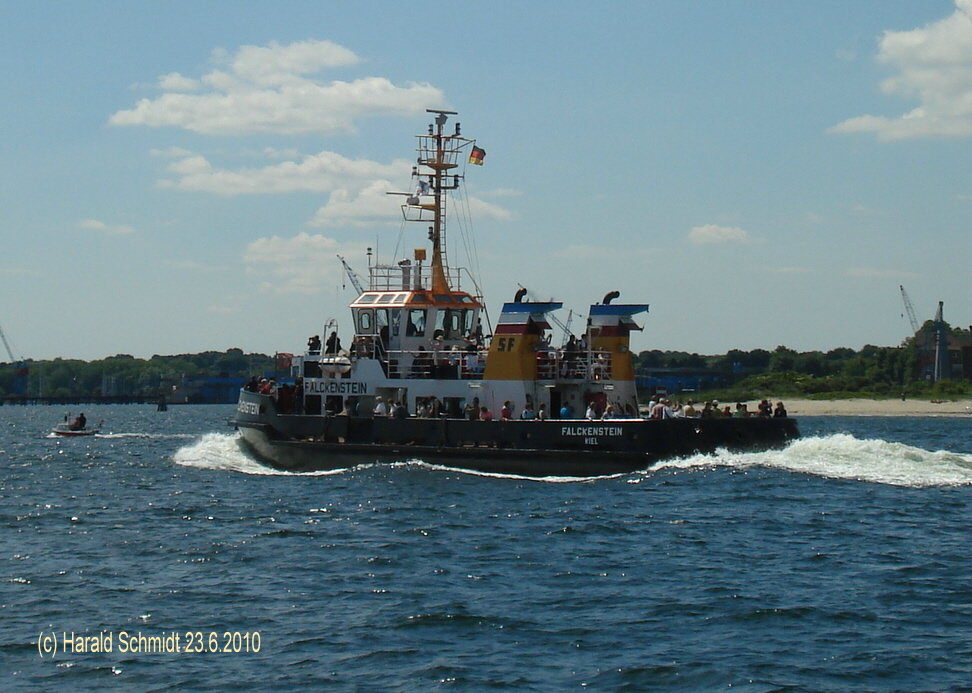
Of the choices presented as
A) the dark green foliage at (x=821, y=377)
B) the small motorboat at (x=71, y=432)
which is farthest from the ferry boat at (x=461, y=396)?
the dark green foliage at (x=821, y=377)

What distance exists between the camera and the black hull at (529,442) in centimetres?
2947

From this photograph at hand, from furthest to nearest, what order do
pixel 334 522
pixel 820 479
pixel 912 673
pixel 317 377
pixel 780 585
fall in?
pixel 317 377 → pixel 820 479 → pixel 334 522 → pixel 780 585 → pixel 912 673

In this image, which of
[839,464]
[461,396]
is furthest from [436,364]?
[839,464]

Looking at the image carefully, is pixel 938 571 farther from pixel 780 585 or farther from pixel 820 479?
pixel 820 479

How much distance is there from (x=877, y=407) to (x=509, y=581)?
90.4 m

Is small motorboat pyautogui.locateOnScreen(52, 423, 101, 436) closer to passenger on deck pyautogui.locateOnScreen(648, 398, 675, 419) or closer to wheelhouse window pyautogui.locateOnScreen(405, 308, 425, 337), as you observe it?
wheelhouse window pyautogui.locateOnScreen(405, 308, 425, 337)

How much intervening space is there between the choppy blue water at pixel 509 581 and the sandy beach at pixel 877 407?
230ft

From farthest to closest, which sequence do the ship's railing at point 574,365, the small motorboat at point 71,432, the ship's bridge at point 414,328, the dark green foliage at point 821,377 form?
1. the dark green foliage at point 821,377
2. the small motorboat at point 71,432
3. the ship's bridge at point 414,328
4. the ship's railing at point 574,365

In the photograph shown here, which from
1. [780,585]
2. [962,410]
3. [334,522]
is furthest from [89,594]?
[962,410]

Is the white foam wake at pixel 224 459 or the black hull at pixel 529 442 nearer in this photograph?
the black hull at pixel 529 442

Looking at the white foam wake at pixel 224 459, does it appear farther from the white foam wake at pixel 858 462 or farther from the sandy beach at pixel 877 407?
the sandy beach at pixel 877 407

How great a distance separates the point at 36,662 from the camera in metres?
14.2

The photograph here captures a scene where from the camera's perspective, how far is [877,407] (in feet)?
335

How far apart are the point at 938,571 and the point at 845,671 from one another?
5959 millimetres
